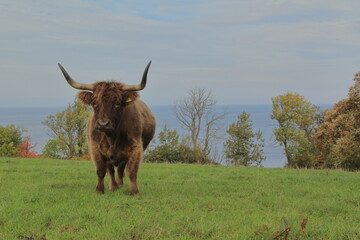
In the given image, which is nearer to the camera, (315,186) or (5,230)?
(5,230)

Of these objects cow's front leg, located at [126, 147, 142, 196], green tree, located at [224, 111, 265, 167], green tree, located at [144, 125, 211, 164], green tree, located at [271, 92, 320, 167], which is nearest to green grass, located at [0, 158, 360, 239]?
cow's front leg, located at [126, 147, 142, 196]

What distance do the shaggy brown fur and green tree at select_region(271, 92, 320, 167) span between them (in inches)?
1821

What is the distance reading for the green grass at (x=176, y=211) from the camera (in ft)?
16.9

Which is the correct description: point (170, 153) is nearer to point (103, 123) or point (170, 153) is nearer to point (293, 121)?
point (293, 121)

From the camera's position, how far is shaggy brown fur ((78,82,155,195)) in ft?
25.3

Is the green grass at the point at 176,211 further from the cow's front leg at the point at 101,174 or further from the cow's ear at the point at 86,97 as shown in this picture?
the cow's ear at the point at 86,97

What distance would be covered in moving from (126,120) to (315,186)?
5928mm

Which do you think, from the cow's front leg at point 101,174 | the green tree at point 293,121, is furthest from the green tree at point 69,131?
the cow's front leg at point 101,174

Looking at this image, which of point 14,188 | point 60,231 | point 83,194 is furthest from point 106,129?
point 14,188

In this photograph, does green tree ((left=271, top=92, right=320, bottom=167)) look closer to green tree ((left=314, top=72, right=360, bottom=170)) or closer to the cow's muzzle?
green tree ((left=314, top=72, right=360, bottom=170))

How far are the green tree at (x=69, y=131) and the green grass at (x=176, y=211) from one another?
148 feet

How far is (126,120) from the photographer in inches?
331

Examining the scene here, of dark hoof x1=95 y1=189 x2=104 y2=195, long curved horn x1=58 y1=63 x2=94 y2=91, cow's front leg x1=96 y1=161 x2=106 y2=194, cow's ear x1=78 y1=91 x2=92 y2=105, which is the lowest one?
dark hoof x1=95 y1=189 x2=104 y2=195

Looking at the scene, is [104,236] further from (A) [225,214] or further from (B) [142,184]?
(B) [142,184]
